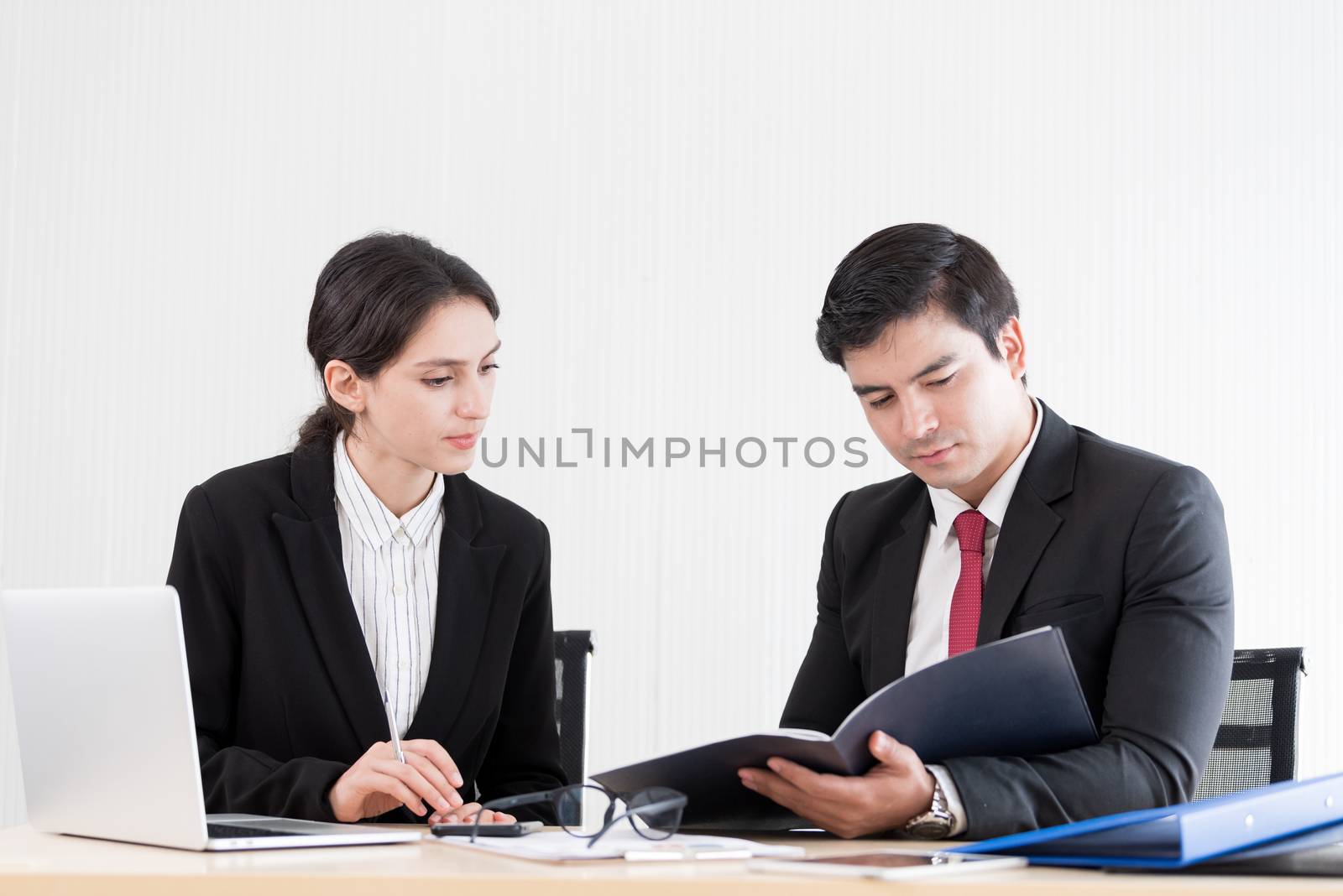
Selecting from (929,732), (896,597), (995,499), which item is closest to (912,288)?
(995,499)

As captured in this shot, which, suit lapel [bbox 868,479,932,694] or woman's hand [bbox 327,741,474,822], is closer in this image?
woman's hand [bbox 327,741,474,822]

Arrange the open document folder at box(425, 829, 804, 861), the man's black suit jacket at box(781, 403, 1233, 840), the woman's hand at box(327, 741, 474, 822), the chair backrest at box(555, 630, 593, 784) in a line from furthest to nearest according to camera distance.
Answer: the chair backrest at box(555, 630, 593, 784)
the woman's hand at box(327, 741, 474, 822)
the man's black suit jacket at box(781, 403, 1233, 840)
the open document folder at box(425, 829, 804, 861)

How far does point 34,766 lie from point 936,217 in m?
2.79

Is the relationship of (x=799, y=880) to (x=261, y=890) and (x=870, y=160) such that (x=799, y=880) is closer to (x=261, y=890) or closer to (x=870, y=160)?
(x=261, y=890)

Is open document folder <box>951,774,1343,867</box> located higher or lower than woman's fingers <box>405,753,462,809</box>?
higher

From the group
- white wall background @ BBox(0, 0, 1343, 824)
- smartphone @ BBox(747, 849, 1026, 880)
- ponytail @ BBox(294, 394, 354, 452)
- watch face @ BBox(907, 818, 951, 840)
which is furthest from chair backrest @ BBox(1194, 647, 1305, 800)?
white wall background @ BBox(0, 0, 1343, 824)

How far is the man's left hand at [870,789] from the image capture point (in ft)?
3.81

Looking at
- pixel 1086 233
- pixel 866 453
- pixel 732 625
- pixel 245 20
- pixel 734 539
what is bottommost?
pixel 732 625

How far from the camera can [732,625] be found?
11.1 ft

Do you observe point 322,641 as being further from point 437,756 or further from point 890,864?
point 890,864

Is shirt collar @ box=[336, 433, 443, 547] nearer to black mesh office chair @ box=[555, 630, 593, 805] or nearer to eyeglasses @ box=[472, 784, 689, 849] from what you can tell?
black mesh office chair @ box=[555, 630, 593, 805]

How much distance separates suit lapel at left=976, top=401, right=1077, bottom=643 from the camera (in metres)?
1.58

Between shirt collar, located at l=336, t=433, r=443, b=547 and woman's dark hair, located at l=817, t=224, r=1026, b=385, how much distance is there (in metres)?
0.64

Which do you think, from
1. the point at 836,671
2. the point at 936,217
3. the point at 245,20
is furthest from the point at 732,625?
the point at 245,20
